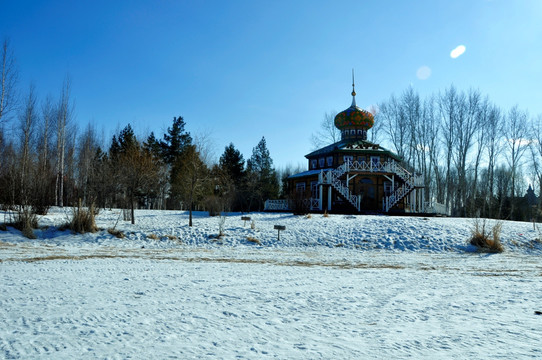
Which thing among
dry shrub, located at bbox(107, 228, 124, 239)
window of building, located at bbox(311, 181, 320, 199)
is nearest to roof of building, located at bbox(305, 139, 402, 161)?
window of building, located at bbox(311, 181, 320, 199)

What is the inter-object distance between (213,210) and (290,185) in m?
13.3

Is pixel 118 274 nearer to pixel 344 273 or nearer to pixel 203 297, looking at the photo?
pixel 203 297

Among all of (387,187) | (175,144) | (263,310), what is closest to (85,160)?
(175,144)

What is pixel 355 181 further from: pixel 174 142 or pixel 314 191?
pixel 174 142

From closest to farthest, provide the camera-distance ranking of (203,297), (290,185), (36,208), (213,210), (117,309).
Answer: (117,309)
(203,297)
(36,208)
(213,210)
(290,185)

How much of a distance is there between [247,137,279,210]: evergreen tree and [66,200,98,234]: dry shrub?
85.6 ft

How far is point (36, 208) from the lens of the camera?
54.7ft

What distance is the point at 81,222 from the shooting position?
15.6 metres

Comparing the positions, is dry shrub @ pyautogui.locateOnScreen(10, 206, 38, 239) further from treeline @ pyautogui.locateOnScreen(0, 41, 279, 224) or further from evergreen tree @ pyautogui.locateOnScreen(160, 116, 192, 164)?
evergreen tree @ pyautogui.locateOnScreen(160, 116, 192, 164)

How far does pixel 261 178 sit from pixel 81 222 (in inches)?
1282

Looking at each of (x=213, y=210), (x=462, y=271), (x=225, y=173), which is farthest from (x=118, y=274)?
(x=225, y=173)

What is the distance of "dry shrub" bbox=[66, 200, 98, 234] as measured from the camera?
15.5 metres

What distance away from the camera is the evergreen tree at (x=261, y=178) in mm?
44469

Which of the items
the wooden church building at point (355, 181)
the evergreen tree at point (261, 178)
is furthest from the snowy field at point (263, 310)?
the evergreen tree at point (261, 178)
